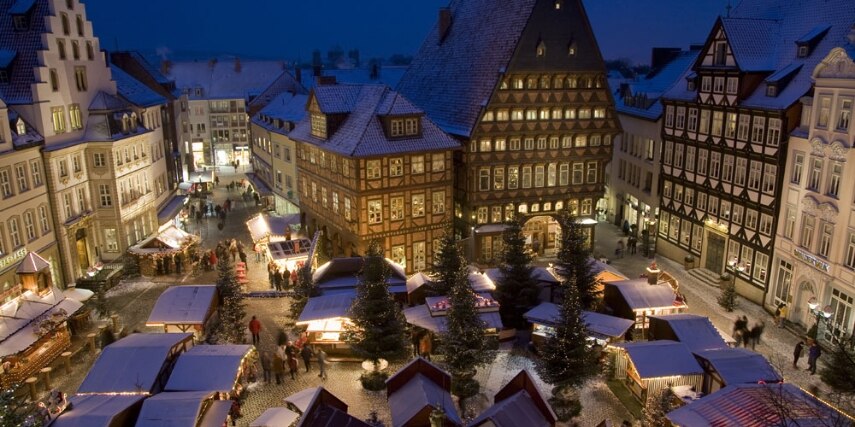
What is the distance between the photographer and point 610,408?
23.6 meters

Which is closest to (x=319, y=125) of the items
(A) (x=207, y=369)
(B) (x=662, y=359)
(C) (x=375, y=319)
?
(C) (x=375, y=319)

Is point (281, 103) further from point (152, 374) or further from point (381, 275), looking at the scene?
point (152, 374)

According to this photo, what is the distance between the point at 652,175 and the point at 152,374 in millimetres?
35981

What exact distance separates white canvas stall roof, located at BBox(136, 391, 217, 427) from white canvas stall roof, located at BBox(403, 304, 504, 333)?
402 inches

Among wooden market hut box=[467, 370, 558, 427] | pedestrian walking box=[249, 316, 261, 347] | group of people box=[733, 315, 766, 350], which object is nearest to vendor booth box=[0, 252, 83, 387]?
pedestrian walking box=[249, 316, 261, 347]

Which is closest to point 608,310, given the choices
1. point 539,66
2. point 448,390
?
point 448,390

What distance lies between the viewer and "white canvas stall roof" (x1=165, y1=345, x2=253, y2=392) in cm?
2109

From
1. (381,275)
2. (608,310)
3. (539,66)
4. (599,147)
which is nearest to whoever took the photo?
(381,275)

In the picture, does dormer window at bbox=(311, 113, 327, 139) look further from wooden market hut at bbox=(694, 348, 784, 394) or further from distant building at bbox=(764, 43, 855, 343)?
distant building at bbox=(764, 43, 855, 343)

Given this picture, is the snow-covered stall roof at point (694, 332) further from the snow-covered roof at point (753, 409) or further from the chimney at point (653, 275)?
the snow-covered roof at point (753, 409)

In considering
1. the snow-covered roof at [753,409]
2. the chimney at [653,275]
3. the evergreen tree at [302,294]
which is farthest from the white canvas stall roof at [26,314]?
the chimney at [653,275]

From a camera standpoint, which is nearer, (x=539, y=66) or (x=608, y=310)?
(x=608, y=310)

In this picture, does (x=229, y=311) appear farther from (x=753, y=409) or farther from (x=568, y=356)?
(x=753, y=409)

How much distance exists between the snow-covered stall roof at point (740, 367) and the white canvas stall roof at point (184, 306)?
67.6 feet
